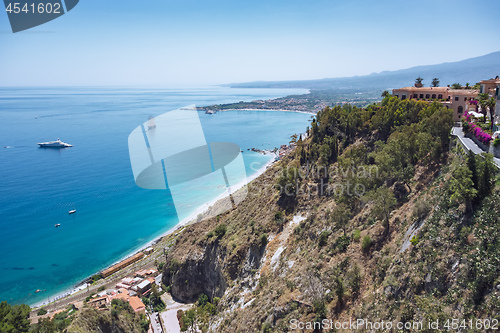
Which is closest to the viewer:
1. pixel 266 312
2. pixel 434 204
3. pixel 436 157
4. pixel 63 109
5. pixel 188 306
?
pixel 434 204

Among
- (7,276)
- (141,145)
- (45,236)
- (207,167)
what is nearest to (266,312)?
(207,167)

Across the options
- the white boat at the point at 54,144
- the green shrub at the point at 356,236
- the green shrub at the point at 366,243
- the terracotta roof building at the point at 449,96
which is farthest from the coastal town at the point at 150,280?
the white boat at the point at 54,144

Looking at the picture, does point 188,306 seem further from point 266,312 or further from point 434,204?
point 434,204

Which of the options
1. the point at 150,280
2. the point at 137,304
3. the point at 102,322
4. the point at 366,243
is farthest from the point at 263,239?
the point at 150,280

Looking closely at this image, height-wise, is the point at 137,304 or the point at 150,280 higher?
the point at 137,304

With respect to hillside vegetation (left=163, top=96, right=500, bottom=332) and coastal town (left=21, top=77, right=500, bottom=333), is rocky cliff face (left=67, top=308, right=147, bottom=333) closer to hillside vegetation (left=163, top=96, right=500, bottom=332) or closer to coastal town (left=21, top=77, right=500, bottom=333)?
coastal town (left=21, top=77, right=500, bottom=333)

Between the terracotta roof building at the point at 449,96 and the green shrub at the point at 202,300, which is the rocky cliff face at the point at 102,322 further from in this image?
the terracotta roof building at the point at 449,96

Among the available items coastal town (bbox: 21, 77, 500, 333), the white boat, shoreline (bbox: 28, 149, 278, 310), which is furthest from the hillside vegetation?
the white boat

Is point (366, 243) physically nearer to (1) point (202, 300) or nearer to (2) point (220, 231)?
(2) point (220, 231)
